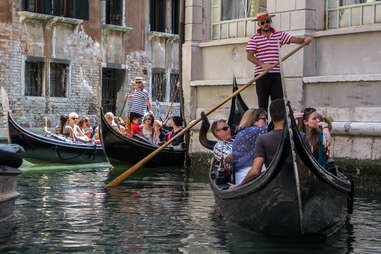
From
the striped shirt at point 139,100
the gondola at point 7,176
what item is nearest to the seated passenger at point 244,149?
the gondola at point 7,176

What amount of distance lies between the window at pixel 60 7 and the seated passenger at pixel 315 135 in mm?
11569

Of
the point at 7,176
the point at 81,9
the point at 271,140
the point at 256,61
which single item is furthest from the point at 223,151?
the point at 81,9

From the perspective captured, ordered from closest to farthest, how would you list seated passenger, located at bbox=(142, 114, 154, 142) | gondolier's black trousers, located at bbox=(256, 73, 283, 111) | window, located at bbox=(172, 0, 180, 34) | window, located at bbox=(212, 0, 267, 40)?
gondolier's black trousers, located at bbox=(256, 73, 283, 111) < window, located at bbox=(212, 0, 267, 40) < seated passenger, located at bbox=(142, 114, 154, 142) < window, located at bbox=(172, 0, 180, 34)

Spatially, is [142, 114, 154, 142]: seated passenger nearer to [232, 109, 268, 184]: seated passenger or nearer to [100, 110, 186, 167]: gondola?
[100, 110, 186, 167]: gondola

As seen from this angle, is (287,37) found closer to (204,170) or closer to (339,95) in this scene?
(339,95)

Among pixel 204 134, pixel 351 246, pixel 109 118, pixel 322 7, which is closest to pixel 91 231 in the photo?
pixel 351 246

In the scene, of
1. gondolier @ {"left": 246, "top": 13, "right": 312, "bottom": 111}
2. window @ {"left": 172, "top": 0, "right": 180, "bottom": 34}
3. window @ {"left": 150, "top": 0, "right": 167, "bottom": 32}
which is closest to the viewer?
gondolier @ {"left": 246, "top": 13, "right": 312, "bottom": 111}

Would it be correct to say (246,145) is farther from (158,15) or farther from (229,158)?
(158,15)

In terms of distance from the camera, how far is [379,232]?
5035mm

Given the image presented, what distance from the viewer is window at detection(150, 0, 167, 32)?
63.9ft

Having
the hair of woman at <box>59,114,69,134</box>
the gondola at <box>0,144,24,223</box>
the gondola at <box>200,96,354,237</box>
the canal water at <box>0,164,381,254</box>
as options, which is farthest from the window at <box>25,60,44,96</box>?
the gondola at <box>200,96,354,237</box>

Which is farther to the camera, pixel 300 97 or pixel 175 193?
pixel 300 97

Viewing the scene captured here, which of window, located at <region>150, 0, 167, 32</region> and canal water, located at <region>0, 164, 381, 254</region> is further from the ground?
window, located at <region>150, 0, 167, 32</region>

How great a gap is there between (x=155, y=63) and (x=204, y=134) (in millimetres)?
12518
